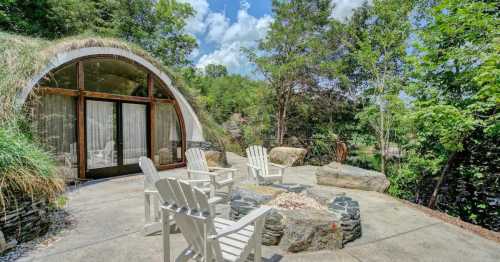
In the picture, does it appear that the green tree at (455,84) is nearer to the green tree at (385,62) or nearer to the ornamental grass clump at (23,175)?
the green tree at (385,62)

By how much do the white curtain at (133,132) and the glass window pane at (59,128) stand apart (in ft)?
3.72

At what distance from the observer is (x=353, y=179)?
5328 millimetres

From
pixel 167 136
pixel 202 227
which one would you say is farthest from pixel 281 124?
pixel 202 227

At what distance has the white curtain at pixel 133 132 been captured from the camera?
6.53 metres

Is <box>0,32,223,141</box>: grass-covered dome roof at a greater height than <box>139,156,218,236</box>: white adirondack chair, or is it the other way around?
<box>0,32,223,141</box>: grass-covered dome roof

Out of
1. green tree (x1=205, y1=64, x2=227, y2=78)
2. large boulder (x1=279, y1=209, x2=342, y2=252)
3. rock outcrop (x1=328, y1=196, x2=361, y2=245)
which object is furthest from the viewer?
green tree (x1=205, y1=64, x2=227, y2=78)

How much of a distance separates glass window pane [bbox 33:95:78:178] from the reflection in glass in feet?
1.00

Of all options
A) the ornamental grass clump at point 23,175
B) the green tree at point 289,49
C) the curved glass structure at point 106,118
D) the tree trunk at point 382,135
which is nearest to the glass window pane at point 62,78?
the curved glass structure at point 106,118

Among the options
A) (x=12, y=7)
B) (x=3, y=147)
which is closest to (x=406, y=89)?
(x=3, y=147)

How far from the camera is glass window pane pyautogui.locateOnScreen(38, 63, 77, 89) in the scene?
199 inches

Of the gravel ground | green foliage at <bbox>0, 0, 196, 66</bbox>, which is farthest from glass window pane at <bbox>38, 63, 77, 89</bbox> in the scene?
green foliage at <bbox>0, 0, 196, 66</bbox>

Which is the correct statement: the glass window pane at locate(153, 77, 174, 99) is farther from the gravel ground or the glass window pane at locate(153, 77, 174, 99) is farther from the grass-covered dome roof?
the gravel ground

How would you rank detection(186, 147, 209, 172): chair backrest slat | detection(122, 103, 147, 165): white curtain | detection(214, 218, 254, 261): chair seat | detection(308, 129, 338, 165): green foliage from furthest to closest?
detection(308, 129, 338, 165): green foliage, detection(122, 103, 147, 165): white curtain, detection(186, 147, 209, 172): chair backrest slat, detection(214, 218, 254, 261): chair seat

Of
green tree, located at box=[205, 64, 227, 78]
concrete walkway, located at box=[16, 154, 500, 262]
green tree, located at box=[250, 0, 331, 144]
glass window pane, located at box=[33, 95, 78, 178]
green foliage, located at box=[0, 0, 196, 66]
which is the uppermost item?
green tree, located at box=[205, 64, 227, 78]
